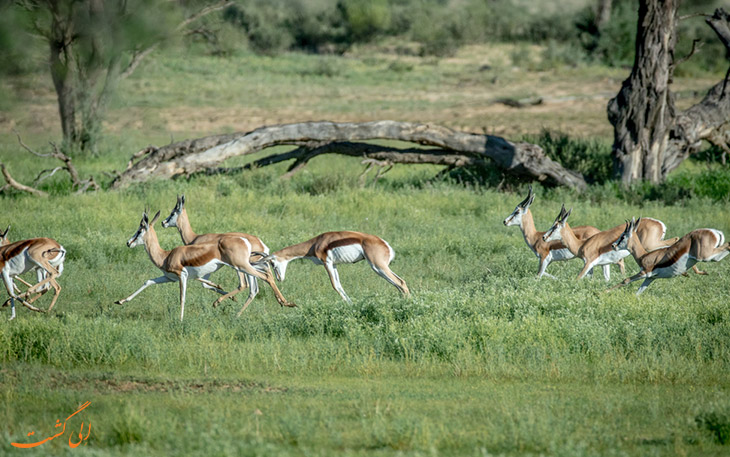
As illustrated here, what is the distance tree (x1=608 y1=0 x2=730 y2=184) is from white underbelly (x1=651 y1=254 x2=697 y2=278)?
27.8ft

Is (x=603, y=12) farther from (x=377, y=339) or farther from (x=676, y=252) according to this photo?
(x=377, y=339)

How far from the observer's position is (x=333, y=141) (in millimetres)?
17500

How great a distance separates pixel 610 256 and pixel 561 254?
0.70 metres

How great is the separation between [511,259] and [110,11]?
12896mm

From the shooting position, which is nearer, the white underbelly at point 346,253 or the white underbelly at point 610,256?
the white underbelly at point 346,253

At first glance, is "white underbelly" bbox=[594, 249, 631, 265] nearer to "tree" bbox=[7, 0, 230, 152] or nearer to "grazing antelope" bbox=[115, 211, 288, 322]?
"grazing antelope" bbox=[115, 211, 288, 322]

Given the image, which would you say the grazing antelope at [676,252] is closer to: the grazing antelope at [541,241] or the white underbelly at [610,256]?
the white underbelly at [610,256]

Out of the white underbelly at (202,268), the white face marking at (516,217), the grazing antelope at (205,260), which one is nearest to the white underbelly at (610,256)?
the white face marking at (516,217)

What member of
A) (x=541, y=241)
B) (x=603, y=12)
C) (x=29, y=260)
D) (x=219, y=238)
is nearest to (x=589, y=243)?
(x=541, y=241)

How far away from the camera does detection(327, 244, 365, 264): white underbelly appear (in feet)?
30.1

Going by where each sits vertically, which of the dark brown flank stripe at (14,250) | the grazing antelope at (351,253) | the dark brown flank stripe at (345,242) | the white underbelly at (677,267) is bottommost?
the white underbelly at (677,267)

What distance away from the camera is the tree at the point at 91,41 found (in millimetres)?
19453

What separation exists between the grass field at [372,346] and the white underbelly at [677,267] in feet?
0.98

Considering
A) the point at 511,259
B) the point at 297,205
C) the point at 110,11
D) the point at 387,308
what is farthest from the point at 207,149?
the point at 387,308
